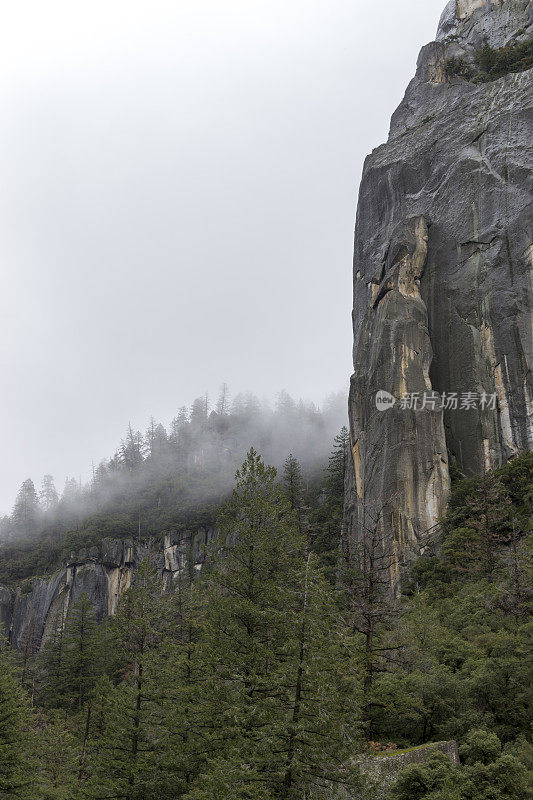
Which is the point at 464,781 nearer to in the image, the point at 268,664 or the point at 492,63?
the point at 268,664

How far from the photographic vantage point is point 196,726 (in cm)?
1534

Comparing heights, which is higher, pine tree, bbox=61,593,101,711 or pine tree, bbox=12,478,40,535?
pine tree, bbox=12,478,40,535

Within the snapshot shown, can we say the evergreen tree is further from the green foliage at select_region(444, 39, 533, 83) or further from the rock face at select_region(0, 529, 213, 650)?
the green foliage at select_region(444, 39, 533, 83)

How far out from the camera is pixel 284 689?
12000 mm

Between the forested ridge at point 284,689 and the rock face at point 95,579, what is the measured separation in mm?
41704

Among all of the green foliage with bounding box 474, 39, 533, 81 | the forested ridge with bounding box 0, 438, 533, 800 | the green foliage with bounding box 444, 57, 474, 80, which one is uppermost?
the green foliage with bounding box 444, 57, 474, 80

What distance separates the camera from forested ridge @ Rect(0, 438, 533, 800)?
444 inches

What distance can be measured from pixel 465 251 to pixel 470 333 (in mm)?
7042

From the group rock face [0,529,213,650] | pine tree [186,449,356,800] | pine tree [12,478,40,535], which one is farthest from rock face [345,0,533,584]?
pine tree [12,478,40,535]

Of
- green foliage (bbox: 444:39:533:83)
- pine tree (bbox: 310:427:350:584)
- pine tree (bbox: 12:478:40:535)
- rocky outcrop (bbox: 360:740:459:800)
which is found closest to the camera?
rocky outcrop (bbox: 360:740:459:800)

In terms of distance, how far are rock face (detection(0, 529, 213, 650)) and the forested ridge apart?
137ft

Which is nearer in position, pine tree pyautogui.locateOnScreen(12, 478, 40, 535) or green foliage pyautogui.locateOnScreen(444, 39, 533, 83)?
Answer: green foliage pyautogui.locateOnScreen(444, 39, 533, 83)

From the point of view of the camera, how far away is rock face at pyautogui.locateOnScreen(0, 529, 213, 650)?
217 ft

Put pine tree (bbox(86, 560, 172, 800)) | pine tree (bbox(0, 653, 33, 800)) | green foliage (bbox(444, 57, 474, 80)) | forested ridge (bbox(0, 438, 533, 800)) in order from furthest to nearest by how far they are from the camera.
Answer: green foliage (bbox(444, 57, 474, 80)) < pine tree (bbox(0, 653, 33, 800)) < pine tree (bbox(86, 560, 172, 800)) < forested ridge (bbox(0, 438, 533, 800))
